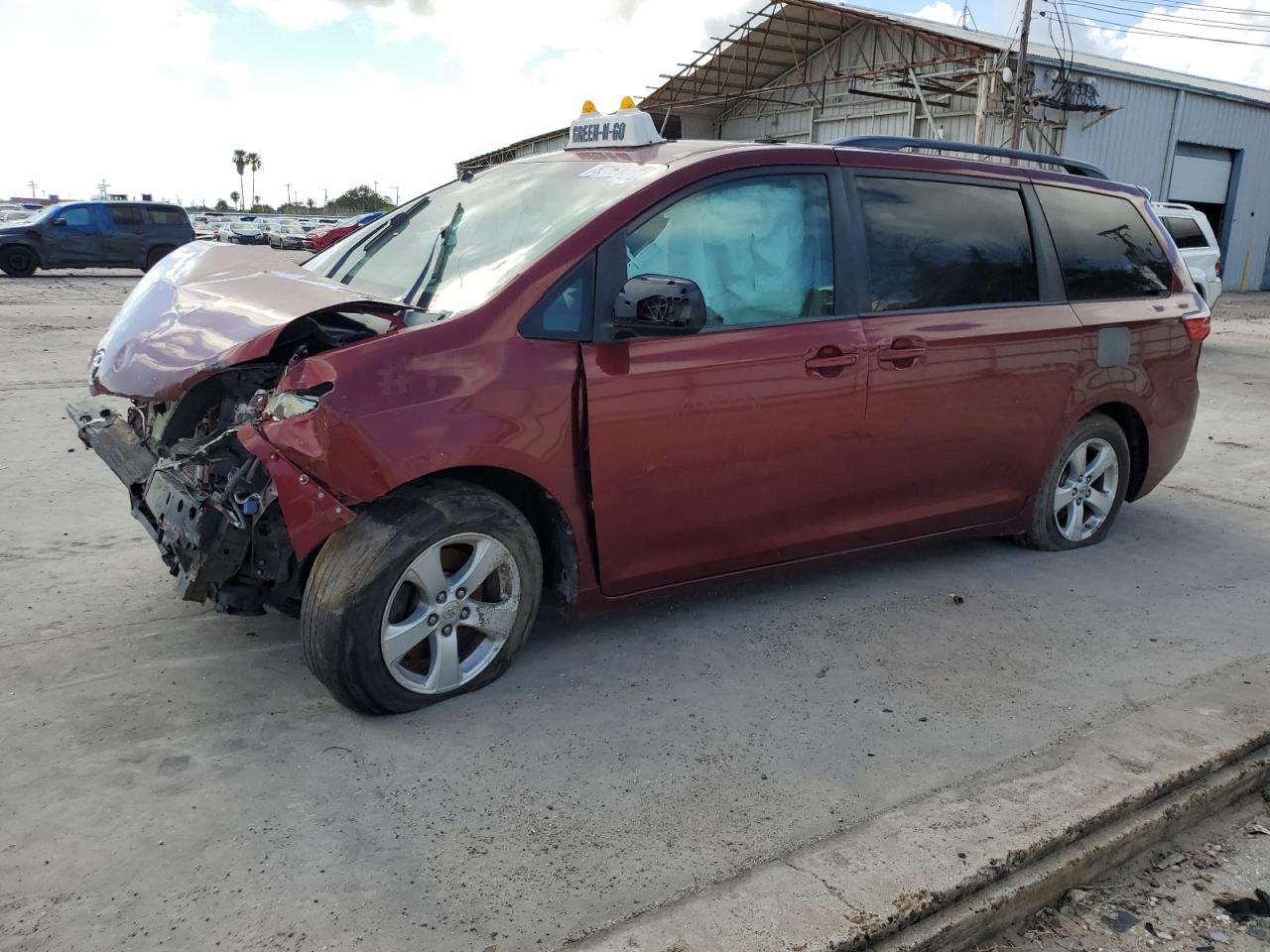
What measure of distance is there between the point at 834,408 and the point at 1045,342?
129 centimetres

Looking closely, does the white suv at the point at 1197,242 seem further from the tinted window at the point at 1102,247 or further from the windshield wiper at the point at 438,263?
the windshield wiper at the point at 438,263

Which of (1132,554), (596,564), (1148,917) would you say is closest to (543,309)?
(596,564)

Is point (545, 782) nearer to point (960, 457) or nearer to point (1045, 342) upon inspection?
point (960, 457)

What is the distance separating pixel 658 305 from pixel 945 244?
160cm

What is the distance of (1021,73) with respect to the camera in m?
21.5

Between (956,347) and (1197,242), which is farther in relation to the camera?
(1197,242)

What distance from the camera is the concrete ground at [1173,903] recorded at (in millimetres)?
2441

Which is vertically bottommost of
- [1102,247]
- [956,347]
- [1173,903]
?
[1173,903]

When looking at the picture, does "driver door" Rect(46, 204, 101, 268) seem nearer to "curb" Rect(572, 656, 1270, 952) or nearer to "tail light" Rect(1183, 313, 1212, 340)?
"tail light" Rect(1183, 313, 1212, 340)

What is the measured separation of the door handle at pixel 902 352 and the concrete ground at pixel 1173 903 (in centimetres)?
188

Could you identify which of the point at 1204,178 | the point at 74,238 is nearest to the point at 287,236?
the point at 74,238

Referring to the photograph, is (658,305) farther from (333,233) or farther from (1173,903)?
(333,233)

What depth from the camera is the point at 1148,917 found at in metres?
2.53

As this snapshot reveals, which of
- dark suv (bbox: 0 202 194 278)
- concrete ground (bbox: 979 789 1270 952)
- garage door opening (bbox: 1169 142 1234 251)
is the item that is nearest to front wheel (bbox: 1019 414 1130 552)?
concrete ground (bbox: 979 789 1270 952)
